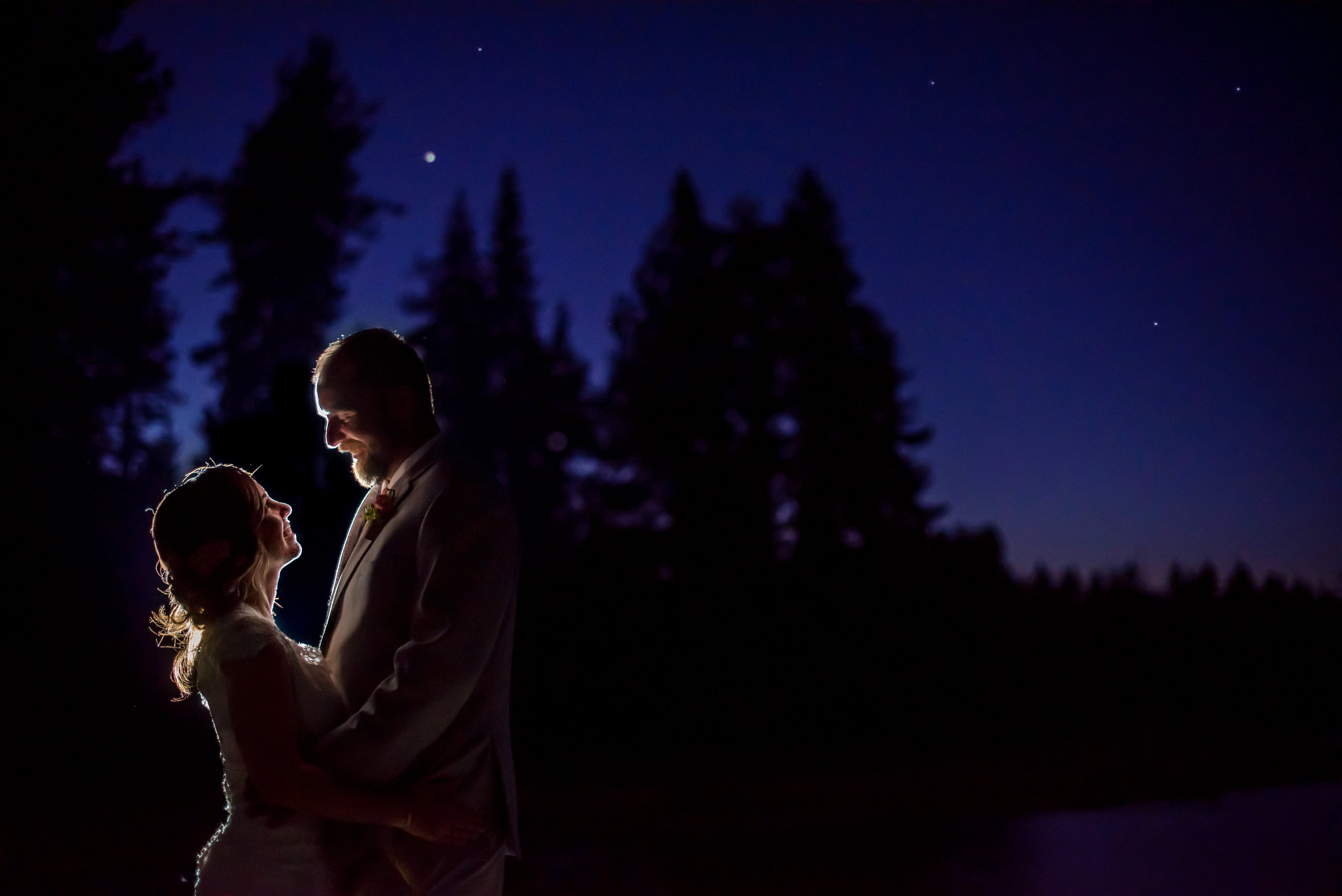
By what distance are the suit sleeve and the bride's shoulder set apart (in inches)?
11.4

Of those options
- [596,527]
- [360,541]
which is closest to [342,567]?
[360,541]

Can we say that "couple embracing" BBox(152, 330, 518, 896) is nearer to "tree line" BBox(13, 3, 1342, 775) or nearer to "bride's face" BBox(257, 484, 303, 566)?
"bride's face" BBox(257, 484, 303, 566)

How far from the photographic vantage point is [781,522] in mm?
24047

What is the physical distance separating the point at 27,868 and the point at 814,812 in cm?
976

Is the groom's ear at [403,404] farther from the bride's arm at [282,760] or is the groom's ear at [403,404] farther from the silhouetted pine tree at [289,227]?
the silhouetted pine tree at [289,227]

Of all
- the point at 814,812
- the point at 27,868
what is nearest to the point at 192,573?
the point at 27,868

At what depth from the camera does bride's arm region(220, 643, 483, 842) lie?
96.0 inches

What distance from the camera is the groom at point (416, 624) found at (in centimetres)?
251

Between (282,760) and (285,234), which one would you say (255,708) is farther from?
(285,234)

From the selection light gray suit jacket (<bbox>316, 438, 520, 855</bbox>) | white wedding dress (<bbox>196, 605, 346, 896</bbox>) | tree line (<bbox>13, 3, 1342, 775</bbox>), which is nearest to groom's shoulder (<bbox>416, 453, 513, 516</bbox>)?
light gray suit jacket (<bbox>316, 438, 520, 855</bbox>)

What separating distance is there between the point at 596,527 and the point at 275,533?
775 inches

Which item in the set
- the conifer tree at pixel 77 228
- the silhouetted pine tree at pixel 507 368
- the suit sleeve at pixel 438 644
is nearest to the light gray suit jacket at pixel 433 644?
the suit sleeve at pixel 438 644

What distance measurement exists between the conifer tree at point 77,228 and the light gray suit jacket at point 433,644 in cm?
1465

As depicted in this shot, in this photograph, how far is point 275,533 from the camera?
9.39 ft
